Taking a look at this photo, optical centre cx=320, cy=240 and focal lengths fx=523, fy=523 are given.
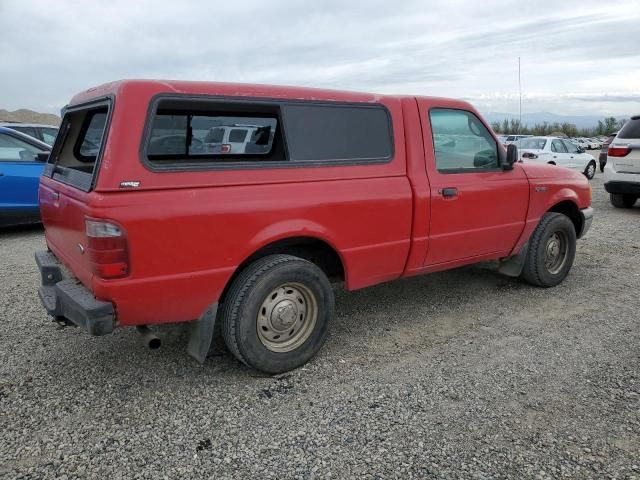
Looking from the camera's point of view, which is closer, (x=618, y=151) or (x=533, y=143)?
(x=618, y=151)

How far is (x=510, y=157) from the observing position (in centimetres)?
462

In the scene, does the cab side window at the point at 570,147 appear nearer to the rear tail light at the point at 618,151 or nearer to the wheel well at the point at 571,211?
the rear tail light at the point at 618,151

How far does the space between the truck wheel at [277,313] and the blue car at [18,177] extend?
19.0 feet

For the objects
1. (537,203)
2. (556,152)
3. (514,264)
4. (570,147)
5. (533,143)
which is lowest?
(514,264)

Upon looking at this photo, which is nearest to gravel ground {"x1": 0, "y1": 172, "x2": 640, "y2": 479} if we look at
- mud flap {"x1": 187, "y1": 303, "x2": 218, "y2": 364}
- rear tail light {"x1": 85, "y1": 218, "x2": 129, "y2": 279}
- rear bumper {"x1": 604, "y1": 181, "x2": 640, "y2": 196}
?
mud flap {"x1": 187, "y1": 303, "x2": 218, "y2": 364}

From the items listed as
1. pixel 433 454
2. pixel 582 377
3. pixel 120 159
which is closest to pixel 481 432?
pixel 433 454

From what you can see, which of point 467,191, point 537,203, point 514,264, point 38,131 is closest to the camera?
point 467,191

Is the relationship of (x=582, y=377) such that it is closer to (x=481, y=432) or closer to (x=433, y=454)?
(x=481, y=432)

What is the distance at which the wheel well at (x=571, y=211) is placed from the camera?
215 inches

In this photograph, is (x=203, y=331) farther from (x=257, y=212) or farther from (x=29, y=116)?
(x=29, y=116)

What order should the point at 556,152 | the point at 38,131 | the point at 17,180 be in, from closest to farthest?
the point at 17,180 < the point at 38,131 < the point at 556,152

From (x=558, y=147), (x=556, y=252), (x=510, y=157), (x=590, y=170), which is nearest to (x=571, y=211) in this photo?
(x=556, y=252)

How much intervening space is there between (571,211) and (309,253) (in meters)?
3.30

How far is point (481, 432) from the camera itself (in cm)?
291
